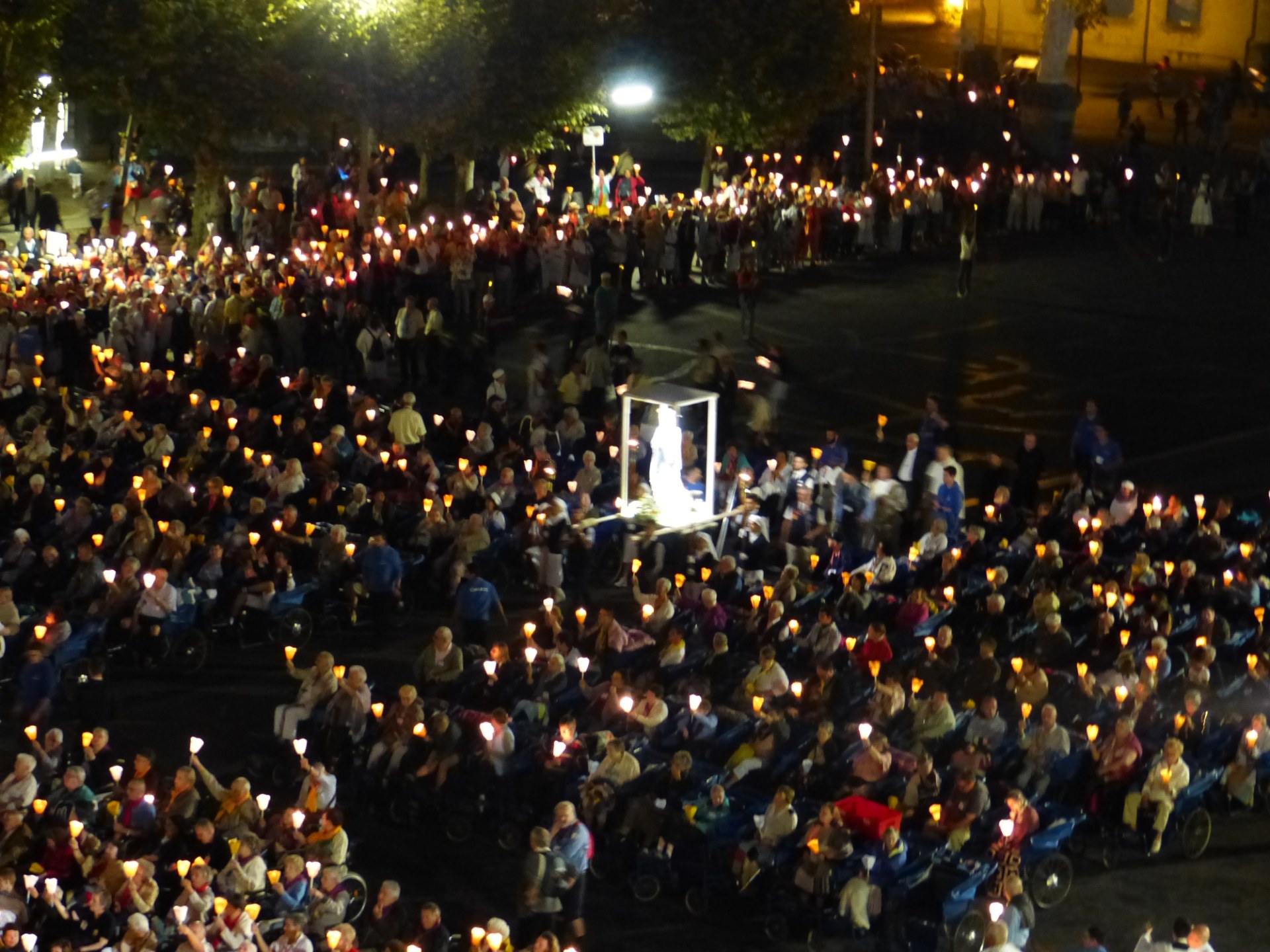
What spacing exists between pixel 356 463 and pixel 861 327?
1106 centimetres

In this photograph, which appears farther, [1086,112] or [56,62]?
[1086,112]

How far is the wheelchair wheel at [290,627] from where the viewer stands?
20219 mm

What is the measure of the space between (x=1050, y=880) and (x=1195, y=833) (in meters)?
1.50

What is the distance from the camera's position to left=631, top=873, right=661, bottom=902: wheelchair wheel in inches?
622

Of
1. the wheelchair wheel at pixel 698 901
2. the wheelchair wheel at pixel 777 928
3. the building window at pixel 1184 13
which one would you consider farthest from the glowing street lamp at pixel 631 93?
the wheelchair wheel at pixel 777 928

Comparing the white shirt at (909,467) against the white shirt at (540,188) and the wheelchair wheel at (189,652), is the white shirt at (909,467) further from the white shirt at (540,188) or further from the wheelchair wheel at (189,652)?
the white shirt at (540,188)

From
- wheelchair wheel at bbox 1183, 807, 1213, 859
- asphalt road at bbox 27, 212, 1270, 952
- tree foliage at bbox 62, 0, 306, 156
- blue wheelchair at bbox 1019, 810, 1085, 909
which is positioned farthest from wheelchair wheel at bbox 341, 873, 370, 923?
tree foliage at bbox 62, 0, 306, 156

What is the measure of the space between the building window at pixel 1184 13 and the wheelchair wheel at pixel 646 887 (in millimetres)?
45319

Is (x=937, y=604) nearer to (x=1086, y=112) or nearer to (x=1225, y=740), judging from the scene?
(x=1225, y=740)

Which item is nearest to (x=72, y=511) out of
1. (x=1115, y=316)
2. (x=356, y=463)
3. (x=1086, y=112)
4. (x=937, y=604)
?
(x=356, y=463)

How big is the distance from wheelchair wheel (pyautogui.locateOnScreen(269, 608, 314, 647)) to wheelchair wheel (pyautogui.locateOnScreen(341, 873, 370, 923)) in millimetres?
5237

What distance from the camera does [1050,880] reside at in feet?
51.2

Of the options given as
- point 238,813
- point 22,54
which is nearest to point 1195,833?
point 238,813

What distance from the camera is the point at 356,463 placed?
23.4 meters
